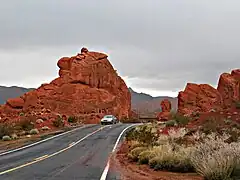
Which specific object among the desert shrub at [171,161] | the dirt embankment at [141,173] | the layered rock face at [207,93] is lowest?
the dirt embankment at [141,173]

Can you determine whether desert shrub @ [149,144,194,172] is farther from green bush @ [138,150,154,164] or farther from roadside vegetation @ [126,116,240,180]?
green bush @ [138,150,154,164]

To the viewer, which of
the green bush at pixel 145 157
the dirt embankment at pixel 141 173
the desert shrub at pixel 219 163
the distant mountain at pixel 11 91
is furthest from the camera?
the distant mountain at pixel 11 91

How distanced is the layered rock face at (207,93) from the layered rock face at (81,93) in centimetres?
1547

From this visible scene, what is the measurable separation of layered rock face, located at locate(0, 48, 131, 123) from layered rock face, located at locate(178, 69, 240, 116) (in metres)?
15.5

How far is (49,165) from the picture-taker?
644 inches

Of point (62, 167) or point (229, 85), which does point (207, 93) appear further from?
point (62, 167)

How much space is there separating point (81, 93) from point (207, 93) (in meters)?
25.9

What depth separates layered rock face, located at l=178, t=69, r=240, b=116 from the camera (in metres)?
75.6

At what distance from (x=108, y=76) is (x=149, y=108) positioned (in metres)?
92.0

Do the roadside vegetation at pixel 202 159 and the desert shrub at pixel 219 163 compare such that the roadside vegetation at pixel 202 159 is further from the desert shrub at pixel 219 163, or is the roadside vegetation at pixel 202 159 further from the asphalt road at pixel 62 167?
the asphalt road at pixel 62 167

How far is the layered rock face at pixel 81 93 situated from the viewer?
8012 cm

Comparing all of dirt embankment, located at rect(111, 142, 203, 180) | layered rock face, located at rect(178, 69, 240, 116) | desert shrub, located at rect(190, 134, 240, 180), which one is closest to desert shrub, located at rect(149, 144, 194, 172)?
dirt embankment, located at rect(111, 142, 203, 180)

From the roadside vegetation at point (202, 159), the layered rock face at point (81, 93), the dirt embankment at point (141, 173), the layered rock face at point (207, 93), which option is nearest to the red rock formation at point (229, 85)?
the layered rock face at point (207, 93)

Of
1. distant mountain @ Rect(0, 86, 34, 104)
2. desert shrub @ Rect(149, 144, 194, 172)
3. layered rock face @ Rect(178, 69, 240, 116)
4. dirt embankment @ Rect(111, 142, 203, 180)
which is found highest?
distant mountain @ Rect(0, 86, 34, 104)
